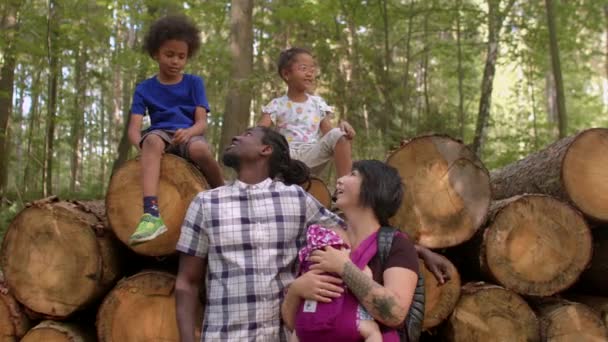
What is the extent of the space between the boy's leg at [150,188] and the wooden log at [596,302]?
2.95 metres

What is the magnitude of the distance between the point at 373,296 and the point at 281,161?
980 mm

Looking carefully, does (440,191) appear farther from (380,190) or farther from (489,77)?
(489,77)

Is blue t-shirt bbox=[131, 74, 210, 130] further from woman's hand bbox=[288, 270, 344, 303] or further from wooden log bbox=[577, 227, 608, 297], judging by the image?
wooden log bbox=[577, 227, 608, 297]

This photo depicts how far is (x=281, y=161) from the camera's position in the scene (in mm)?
2908

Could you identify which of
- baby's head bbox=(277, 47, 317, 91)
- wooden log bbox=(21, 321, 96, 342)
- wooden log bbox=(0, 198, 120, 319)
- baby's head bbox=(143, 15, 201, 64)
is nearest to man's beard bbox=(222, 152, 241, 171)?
wooden log bbox=(0, 198, 120, 319)

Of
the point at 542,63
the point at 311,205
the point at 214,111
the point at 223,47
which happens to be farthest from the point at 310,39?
the point at 311,205

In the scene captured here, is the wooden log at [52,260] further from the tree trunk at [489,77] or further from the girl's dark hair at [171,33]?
the tree trunk at [489,77]

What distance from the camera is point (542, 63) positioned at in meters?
13.2

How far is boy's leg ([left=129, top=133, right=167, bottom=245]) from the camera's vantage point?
3.05 metres

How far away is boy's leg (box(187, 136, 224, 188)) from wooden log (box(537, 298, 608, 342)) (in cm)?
229

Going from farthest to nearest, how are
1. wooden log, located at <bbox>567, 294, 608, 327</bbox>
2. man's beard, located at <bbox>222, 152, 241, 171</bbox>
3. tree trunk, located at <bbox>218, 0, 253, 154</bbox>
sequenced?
tree trunk, located at <bbox>218, 0, 253, 154</bbox> < wooden log, located at <bbox>567, 294, 608, 327</bbox> < man's beard, located at <bbox>222, 152, 241, 171</bbox>

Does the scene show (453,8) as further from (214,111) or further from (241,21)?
(214,111)

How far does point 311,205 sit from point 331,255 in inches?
20.0

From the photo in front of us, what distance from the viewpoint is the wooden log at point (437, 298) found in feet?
11.3
